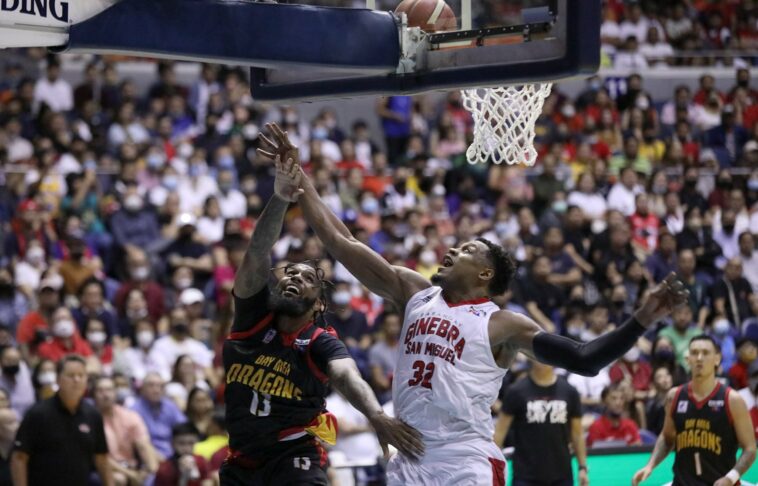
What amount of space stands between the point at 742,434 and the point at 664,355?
15.3ft

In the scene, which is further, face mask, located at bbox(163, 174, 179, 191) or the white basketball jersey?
face mask, located at bbox(163, 174, 179, 191)

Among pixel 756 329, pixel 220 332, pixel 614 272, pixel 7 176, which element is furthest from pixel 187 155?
pixel 756 329

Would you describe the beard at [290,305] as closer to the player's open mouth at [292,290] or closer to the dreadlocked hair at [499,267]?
the player's open mouth at [292,290]

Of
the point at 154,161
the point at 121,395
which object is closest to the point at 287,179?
the point at 121,395

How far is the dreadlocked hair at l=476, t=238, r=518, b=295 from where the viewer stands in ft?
21.9

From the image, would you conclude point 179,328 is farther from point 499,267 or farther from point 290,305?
point 499,267

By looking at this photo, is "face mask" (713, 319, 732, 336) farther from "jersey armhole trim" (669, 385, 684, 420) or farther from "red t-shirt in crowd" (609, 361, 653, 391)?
"jersey armhole trim" (669, 385, 684, 420)

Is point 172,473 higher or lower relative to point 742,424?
lower

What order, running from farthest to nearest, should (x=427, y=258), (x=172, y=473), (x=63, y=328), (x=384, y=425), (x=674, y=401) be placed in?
(x=427, y=258), (x=63, y=328), (x=172, y=473), (x=674, y=401), (x=384, y=425)

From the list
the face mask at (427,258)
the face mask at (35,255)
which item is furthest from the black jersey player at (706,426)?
the face mask at (35,255)

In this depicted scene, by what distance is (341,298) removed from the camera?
13.8 metres

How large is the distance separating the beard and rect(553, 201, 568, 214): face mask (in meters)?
10.2

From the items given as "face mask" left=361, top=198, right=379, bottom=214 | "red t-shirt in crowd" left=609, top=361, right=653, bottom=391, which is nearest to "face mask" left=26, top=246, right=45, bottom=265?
"face mask" left=361, top=198, right=379, bottom=214

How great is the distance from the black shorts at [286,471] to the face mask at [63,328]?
5470 millimetres
